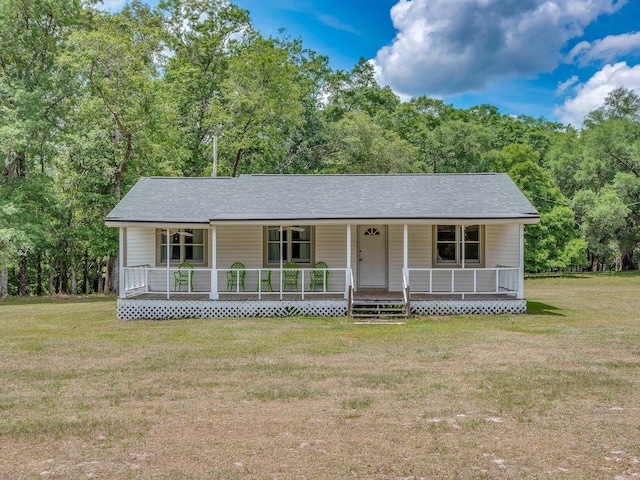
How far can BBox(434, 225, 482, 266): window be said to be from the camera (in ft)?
53.7

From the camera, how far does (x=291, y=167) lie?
32594 mm

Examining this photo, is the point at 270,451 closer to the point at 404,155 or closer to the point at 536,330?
the point at 536,330

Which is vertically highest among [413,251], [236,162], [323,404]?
[236,162]

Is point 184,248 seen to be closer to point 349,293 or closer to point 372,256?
point 349,293

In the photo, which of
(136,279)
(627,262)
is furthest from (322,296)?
(627,262)

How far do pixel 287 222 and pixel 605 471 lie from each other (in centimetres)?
1127

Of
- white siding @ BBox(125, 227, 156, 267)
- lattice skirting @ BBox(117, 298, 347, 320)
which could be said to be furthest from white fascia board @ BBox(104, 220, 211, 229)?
lattice skirting @ BBox(117, 298, 347, 320)

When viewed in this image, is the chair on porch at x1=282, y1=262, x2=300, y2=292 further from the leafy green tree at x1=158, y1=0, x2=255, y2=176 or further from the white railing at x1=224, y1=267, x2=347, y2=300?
the leafy green tree at x1=158, y1=0, x2=255, y2=176

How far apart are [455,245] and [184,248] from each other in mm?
8507

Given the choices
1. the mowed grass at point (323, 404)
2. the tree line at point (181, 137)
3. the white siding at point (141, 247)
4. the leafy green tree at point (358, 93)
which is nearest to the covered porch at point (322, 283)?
the white siding at point (141, 247)

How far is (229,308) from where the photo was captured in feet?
47.9

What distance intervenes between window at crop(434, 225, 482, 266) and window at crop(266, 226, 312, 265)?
3977 mm

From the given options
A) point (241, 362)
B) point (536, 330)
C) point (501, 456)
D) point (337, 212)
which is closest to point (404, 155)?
point (337, 212)

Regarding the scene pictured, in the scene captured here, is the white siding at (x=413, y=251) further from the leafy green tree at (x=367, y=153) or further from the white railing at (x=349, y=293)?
the leafy green tree at (x=367, y=153)
